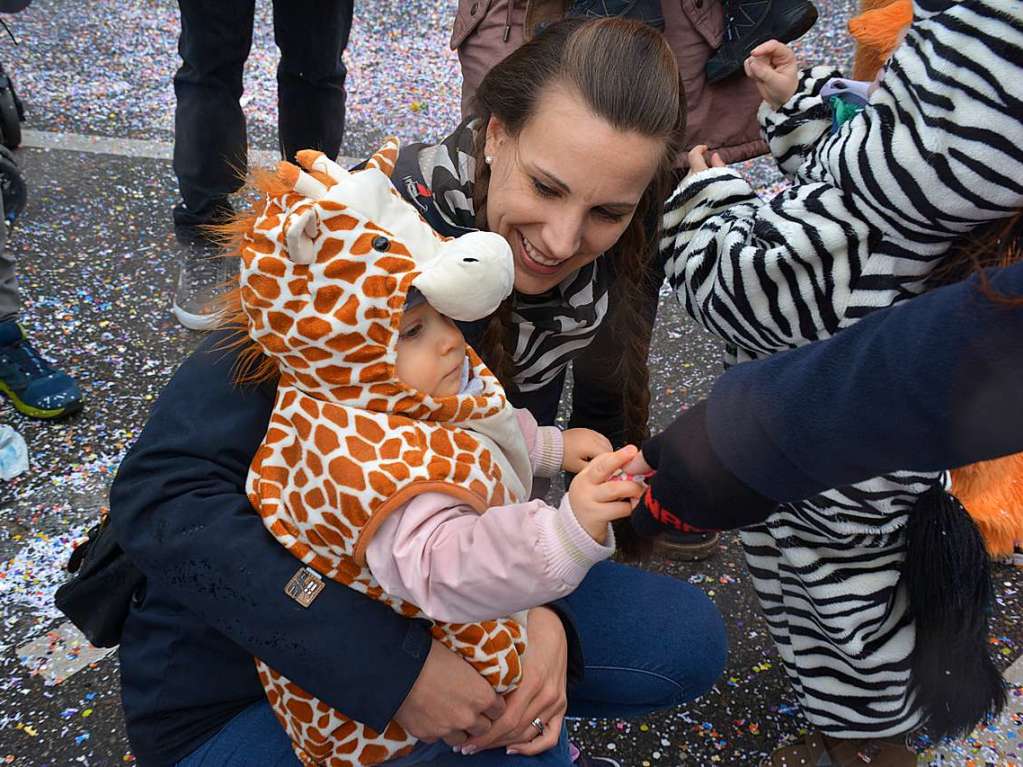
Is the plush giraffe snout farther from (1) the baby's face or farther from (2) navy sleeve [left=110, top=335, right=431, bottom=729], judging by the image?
(2) navy sleeve [left=110, top=335, right=431, bottom=729]

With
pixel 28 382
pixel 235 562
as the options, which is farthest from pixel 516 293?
pixel 28 382

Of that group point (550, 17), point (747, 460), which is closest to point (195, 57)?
point (550, 17)

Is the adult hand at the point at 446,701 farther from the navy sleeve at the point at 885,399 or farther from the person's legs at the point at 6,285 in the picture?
the person's legs at the point at 6,285

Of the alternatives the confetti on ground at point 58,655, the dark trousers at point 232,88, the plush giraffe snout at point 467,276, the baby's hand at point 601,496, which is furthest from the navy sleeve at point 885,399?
the dark trousers at point 232,88

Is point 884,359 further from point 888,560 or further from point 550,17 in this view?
point 550,17

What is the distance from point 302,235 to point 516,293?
636 millimetres

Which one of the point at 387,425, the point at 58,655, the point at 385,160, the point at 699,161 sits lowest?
the point at 58,655

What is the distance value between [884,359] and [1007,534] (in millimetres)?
1108

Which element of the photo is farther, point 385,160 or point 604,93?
point 604,93

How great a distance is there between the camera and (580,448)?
55.6 inches

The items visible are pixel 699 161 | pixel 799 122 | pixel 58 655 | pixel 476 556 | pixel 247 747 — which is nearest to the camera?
pixel 476 556

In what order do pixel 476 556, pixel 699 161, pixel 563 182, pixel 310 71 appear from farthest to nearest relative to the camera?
pixel 310 71 → pixel 699 161 → pixel 563 182 → pixel 476 556

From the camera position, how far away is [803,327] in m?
1.29

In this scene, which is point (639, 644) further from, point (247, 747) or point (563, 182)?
point (563, 182)
